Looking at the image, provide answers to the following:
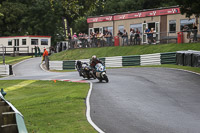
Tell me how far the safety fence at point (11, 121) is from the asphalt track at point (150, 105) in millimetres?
2482

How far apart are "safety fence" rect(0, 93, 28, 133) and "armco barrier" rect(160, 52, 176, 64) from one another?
22842mm

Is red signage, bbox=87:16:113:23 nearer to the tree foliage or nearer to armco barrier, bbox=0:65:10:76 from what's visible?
armco barrier, bbox=0:65:10:76

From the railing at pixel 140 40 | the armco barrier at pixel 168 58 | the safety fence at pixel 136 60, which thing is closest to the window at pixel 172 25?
the railing at pixel 140 40

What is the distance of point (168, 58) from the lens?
3058 centimetres

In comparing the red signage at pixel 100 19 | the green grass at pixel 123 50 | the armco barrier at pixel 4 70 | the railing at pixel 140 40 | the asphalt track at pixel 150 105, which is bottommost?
the armco barrier at pixel 4 70

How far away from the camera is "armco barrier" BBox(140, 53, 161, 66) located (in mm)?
31359

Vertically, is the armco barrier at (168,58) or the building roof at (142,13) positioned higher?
the building roof at (142,13)

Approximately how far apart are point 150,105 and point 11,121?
257 inches

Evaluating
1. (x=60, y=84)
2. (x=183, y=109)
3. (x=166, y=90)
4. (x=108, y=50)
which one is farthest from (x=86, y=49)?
(x=183, y=109)

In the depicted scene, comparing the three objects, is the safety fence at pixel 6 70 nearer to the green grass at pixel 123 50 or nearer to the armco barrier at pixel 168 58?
the green grass at pixel 123 50

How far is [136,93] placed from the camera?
16078mm

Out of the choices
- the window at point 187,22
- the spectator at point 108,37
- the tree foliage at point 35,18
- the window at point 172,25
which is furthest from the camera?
the tree foliage at point 35,18

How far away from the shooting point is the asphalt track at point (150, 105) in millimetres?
9594

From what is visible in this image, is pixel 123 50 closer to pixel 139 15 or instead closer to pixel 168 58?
pixel 139 15
